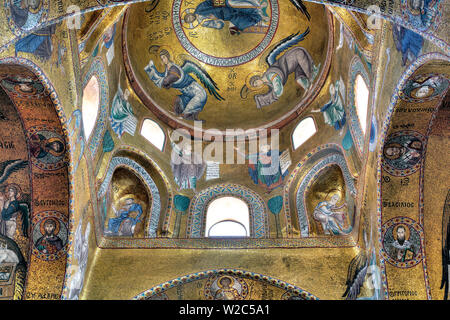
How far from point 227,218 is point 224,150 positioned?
7.14 ft

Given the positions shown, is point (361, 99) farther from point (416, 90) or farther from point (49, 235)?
point (49, 235)

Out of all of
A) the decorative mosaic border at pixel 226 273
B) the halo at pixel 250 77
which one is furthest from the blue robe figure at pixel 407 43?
the halo at pixel 250 77

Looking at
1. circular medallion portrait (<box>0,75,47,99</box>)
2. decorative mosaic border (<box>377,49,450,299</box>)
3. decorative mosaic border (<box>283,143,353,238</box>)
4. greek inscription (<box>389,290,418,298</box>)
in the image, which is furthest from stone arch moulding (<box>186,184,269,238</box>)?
circular medallion portrait (<box>0,75,47,99</box>)

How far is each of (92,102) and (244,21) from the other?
559cm

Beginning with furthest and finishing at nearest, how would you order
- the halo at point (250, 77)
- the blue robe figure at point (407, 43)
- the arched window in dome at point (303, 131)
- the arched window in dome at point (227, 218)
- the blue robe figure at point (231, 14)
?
the halo at point (250, 77) → the blue robe figure at point (231, 14) → the arched window in dome at point (303, 131) → the arched window in dome at point (227, 218) → the blue robe figure at point (407, 43)

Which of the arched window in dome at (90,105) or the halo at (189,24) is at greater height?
the halo at (189,24)

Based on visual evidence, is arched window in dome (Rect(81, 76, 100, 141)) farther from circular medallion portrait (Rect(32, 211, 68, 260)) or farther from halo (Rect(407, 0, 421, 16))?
halo (Rect(407, 0, 421, 16))

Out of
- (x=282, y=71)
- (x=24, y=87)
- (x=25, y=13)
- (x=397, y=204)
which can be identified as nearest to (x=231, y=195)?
(x=282, y=71)

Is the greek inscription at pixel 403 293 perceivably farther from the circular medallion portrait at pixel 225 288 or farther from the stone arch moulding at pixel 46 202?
the stone arch moulding at pixel 46 202

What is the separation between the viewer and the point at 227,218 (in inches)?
508

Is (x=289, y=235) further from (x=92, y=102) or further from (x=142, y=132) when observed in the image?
(x=92, y=102)

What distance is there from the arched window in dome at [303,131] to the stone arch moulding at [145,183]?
403 centimetres

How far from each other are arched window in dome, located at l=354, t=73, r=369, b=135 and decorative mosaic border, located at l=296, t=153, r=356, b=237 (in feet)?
4.48

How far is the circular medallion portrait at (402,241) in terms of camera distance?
912 cm
